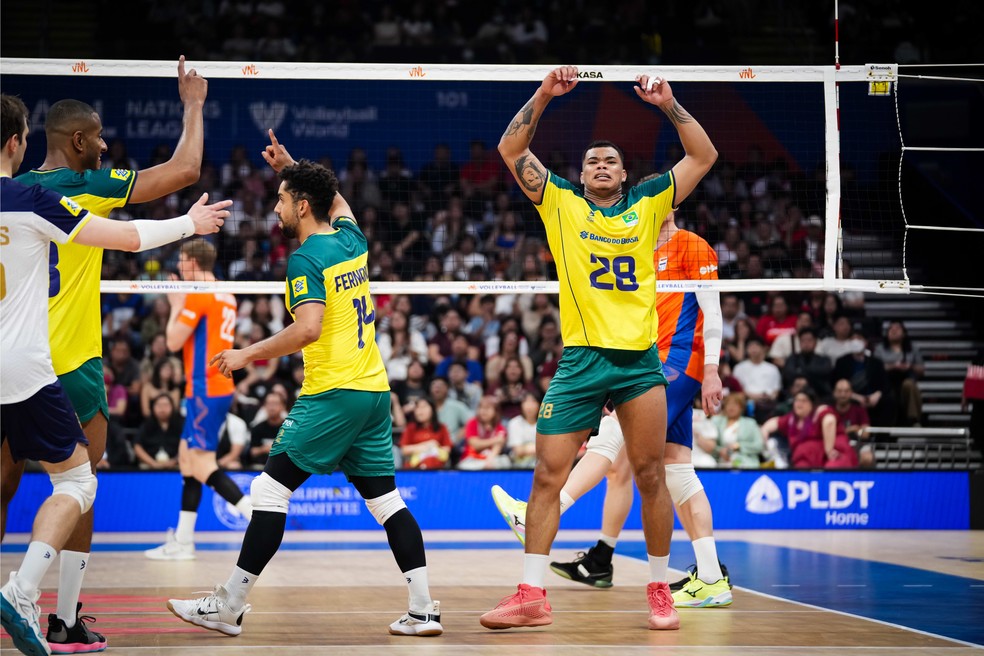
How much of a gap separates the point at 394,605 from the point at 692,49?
544 inches

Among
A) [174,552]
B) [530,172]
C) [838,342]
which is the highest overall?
[530,172]

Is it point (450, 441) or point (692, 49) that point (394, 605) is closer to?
point (450, 441)

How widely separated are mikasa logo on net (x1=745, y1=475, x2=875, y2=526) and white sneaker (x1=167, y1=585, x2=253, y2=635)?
8039mm

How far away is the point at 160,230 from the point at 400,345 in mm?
9923

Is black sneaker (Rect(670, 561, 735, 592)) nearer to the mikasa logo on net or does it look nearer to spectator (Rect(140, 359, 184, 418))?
the mikasa logo on net

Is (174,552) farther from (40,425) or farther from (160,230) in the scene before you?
(160,230)

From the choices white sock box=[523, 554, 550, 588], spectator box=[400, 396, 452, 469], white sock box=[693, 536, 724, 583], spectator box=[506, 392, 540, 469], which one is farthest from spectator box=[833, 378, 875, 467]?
white sock box=[523, 554, 550, 588]

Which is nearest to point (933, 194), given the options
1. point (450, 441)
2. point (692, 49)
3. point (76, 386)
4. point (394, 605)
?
point (692, 49)

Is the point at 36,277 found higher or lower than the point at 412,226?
lower

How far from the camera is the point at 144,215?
1611 centimetres

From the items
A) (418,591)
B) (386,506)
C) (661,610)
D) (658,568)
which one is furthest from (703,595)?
(386,506)

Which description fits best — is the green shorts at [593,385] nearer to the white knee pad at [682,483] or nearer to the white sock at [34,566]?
the white knee pad at [682,483]

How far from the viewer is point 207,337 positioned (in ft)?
A: 33.9

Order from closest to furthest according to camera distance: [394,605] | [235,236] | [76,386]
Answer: [76,386] → [394,605] → [235,236]
